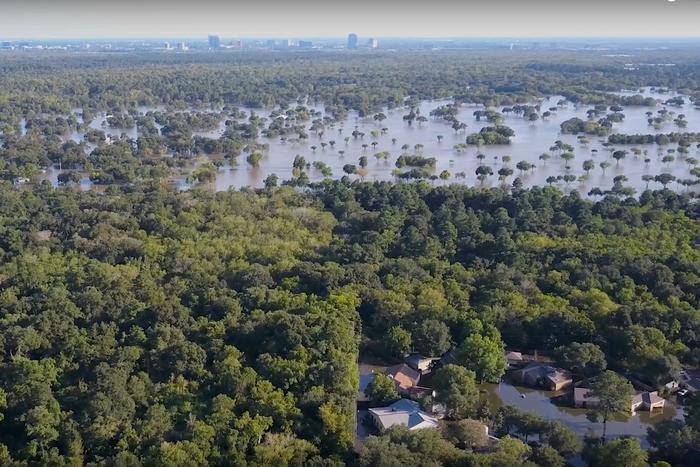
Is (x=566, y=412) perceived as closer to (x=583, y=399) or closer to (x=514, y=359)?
(x=583, y=399)

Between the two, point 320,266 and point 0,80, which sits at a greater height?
point 0,80

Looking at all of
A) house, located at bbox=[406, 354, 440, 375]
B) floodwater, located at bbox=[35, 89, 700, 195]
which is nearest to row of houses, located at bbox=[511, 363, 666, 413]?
house, located at bbox=[406, 354, 440, 375]

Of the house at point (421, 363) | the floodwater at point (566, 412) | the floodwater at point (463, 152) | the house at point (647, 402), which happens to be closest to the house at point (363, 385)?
the house at point (421, 363)

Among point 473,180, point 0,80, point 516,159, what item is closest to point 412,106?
point 516,159

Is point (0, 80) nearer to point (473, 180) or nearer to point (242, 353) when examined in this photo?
point (473, 180)

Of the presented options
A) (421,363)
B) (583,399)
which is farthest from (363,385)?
(583,399)

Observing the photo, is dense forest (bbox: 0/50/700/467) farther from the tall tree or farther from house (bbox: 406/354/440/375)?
Result: the tall tree
